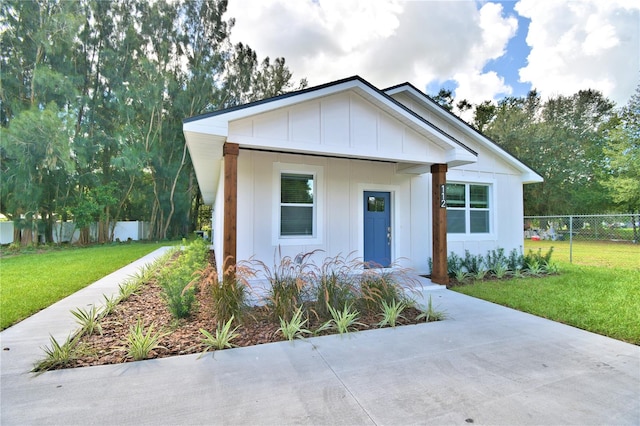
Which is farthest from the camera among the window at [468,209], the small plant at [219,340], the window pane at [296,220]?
the window at [468,209]

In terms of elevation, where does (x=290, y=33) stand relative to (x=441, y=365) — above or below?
above

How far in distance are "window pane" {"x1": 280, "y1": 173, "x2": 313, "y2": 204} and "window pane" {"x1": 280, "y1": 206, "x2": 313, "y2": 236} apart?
0.54ft

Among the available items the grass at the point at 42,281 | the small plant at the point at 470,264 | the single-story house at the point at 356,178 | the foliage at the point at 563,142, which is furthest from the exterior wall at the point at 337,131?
the foliage at the point at 563,142

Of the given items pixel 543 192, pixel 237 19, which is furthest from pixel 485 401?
Answer: pixel 543 192

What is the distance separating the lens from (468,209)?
29.7 feet

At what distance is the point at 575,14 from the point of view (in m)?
8.50

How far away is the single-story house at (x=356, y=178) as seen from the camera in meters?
5.16

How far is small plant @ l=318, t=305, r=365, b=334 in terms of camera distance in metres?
4.04

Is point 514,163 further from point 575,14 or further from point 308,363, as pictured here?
point 308,363

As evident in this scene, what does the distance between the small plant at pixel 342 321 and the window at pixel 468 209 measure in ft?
18.2

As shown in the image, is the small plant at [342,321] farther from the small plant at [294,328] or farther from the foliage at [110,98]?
the foliage at [110,98]

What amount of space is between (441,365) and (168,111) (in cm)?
2159

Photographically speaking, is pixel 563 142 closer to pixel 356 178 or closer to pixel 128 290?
pixel 356 178

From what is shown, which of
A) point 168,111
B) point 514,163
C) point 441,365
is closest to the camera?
point 441,365
